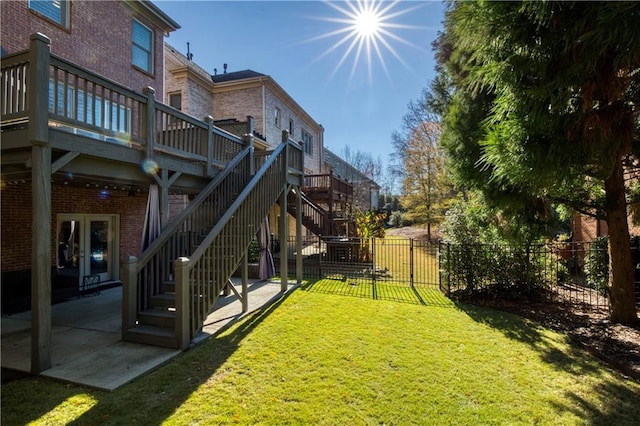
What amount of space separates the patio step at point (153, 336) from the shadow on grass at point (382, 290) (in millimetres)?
4413

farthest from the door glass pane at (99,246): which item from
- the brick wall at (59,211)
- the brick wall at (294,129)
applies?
the brick wall at (294,129)

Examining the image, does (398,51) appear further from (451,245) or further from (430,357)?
(430,357)

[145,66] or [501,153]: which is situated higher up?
[145,66]

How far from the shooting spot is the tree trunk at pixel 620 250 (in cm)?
560

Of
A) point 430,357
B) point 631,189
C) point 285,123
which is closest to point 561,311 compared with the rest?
point 631,189

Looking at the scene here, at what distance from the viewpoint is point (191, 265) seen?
15.5 ft

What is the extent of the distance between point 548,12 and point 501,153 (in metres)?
1.78

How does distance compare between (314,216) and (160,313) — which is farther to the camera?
(314,216)

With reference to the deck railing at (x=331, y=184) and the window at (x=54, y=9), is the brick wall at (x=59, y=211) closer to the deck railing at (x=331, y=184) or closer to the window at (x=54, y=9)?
the window at (x=54, y=9)

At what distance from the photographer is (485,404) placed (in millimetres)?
3395

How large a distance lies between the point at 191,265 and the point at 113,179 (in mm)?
2241

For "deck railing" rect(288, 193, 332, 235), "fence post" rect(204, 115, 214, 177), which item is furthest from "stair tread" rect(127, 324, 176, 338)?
"deck railing" rect(288, 193, 332, 235)

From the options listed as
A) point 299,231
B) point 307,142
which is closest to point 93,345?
point 299,231

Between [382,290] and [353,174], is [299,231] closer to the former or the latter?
[382,290]
